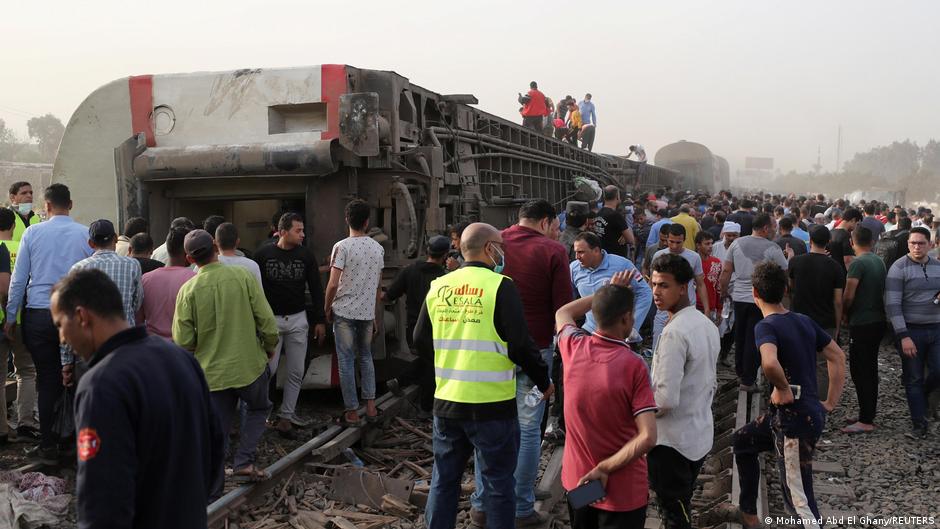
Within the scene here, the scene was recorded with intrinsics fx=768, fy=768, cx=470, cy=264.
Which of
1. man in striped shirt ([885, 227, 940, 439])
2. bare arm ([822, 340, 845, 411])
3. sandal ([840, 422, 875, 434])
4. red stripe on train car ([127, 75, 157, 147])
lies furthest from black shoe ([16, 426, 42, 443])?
man in striped shirt ([885, 227, 940, 439])

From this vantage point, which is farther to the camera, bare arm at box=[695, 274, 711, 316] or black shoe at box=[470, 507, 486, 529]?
bare arm at box=[695, 274, 711, 316]

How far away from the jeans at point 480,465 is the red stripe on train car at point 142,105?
4547 millimetres

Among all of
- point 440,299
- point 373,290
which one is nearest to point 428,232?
point 373,290

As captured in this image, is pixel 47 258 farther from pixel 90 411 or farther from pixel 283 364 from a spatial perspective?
pixel 90 411

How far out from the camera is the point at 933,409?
7.30 metres

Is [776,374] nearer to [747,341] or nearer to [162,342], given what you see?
[162,342]

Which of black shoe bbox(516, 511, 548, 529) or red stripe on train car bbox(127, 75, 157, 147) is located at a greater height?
red stripe on train car bbox(127, 75, 157, 147)

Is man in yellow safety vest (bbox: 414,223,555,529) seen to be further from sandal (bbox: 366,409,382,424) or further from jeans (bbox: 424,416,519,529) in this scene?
sandal (bbox: 366,409,382,424)

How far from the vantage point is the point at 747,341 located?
7648 mm

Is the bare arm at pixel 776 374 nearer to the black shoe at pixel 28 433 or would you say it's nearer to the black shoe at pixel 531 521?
the black shoe at pixel 531 521

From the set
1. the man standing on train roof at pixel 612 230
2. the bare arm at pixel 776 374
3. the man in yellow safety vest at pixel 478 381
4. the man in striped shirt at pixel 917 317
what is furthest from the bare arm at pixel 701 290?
the man in yellow safety vest at pixel 478 381

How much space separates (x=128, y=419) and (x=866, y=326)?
661cm

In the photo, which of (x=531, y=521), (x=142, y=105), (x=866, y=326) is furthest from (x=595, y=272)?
(x=142, y=105)

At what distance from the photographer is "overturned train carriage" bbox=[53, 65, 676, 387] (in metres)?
6.58
